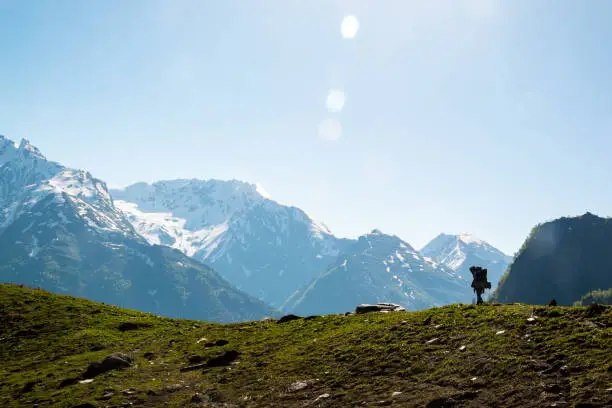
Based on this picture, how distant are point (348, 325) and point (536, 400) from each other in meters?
18.2

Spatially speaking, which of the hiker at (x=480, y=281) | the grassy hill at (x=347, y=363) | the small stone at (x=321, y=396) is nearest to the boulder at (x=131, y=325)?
the grassy hill at (x=347, y=363)

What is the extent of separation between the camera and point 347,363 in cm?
2541

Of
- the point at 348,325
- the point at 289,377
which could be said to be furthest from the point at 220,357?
the point at 348,325

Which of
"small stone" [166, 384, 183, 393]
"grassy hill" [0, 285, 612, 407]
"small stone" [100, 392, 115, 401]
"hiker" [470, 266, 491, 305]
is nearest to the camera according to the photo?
"grassy hill" [0, 285, 612, 407]

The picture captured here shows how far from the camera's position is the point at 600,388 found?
1658cm

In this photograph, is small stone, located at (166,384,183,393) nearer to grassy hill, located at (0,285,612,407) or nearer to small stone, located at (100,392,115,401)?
grassy hill, located at (0,285,612,407)

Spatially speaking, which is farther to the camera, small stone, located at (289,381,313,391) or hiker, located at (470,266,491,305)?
hiker, located at (470,266,491,305)

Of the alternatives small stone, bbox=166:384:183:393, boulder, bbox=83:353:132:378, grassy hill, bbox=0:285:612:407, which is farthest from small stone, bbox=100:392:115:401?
boulder, bbox=83:353:132:378

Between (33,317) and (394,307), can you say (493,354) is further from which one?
(33,317)

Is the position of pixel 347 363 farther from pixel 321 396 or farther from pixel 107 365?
pixel 107 365

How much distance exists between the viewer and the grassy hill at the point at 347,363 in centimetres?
1902

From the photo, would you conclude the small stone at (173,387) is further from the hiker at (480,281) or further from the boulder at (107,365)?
the hiker at (480,281)

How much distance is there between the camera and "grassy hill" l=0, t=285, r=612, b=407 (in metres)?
19.0

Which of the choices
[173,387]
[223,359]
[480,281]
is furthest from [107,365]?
[480,281]
